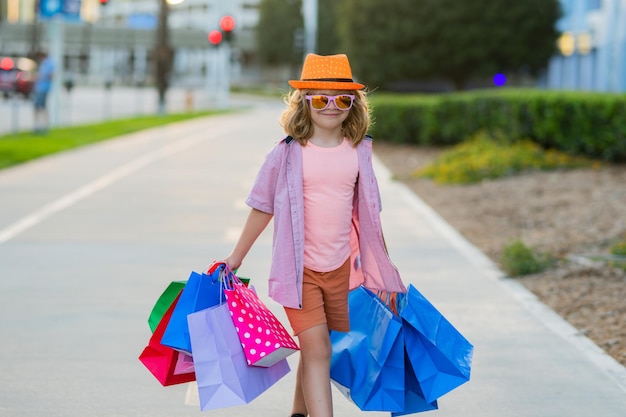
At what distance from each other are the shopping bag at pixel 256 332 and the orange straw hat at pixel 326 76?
2.61ft

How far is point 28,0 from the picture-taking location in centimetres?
12938

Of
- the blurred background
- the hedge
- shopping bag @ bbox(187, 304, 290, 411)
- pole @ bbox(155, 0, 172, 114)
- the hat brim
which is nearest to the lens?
shopping bag @ bbox(187, 304, 290, 411)

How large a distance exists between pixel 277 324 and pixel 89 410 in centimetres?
123

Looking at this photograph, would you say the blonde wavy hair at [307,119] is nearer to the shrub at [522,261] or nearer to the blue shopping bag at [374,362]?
the blue shopping bag at [374,362]

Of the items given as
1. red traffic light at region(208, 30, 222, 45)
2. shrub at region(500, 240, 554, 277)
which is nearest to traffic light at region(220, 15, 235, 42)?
red traffic light at region(208, 30, 222, 45)

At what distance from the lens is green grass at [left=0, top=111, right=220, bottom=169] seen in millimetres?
19297

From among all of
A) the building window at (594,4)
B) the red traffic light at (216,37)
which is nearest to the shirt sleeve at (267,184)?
the building window at (594,4)

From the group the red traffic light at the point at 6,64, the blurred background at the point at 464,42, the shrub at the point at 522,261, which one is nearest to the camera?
the shrub at the point at 522,261

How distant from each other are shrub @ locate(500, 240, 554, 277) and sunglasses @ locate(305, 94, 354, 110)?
478cm

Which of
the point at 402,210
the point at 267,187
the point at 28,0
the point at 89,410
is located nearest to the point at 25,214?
the point at 402,210

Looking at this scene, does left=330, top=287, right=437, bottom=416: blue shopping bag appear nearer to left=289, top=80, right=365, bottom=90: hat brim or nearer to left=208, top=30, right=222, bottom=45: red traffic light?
left=289, top=80, right=365, bottom=90: hat brim

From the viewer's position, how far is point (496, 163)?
55.2ft

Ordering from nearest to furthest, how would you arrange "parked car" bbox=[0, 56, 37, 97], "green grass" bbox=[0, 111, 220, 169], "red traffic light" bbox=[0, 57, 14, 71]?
"green grass" bbox=[0, 111, 220, 169] < "parked car" bbox=[0, 56, 37, 97] < "red traffic light" bbox=[0, 57, 14, 71]

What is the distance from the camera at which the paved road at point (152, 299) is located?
5.32 metres
